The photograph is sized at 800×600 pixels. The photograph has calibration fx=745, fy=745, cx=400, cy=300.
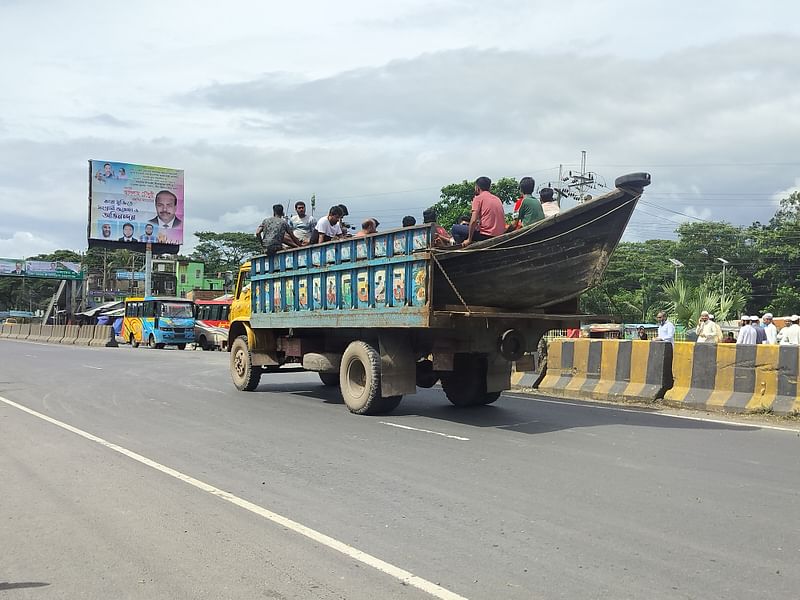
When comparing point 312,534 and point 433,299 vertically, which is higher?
point 433,299

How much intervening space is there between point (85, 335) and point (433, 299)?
3840 centimetres

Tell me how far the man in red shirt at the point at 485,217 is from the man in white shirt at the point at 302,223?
161 inches

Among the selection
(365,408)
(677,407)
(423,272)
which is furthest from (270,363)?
(677,407)

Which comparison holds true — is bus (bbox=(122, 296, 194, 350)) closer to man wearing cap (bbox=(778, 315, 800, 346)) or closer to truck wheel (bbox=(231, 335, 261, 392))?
truck wheel (bbox=(231, 335, 261, 392))

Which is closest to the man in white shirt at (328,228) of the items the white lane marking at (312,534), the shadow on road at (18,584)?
the white lane marking at (312,534)

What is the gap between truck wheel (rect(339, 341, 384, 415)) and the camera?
1045 cm

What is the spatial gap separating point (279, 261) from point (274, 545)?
8427 millimetres

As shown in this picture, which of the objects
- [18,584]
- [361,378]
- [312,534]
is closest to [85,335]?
[361,378]

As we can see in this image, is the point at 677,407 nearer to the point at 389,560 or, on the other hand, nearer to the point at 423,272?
the point at 423,272

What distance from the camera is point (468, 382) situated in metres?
11.6

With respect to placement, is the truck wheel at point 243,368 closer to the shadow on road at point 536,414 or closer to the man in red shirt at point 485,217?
the shadow on road at point 536,414

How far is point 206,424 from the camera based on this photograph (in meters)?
9.86

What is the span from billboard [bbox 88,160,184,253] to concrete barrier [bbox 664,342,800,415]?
41867mm

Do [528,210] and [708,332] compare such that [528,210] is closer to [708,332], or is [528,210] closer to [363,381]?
[363,381]
